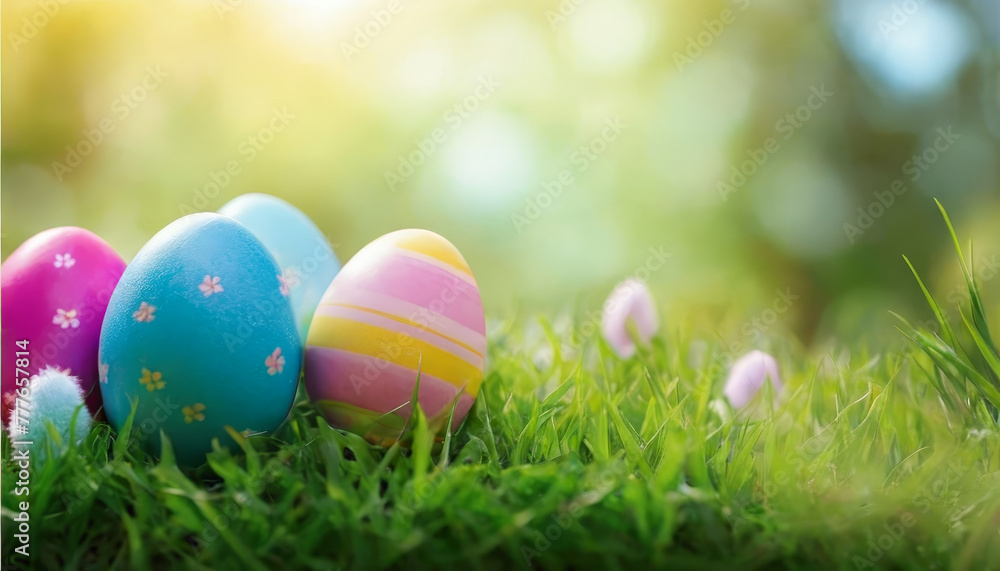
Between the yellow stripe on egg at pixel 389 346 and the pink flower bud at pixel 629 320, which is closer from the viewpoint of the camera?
the yellow stripe on egg at pixel 389 346

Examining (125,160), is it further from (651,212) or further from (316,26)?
(651,212)

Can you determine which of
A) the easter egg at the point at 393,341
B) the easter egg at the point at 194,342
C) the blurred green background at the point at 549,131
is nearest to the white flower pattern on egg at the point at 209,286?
the easter egg at the point at 194,342

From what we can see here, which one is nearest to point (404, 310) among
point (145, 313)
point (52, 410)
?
point (145, 313)

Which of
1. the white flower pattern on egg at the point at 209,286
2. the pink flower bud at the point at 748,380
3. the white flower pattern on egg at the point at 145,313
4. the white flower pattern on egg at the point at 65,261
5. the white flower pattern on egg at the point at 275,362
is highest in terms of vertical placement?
the white flower pattern on egg at the point at 65,261

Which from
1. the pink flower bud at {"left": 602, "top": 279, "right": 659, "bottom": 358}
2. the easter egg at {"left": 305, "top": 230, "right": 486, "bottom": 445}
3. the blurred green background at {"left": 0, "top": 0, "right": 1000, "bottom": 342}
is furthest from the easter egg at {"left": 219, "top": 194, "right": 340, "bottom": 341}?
the blurred green background at {"left": 0, "top": 0, "right": 1000, "bottom": 342}

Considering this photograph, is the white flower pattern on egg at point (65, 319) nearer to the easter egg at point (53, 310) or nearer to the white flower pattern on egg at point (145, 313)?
the easter egg at point (53, 310)

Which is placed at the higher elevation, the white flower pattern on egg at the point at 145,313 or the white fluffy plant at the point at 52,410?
the white flower pattern on egg at the point at 145,313
